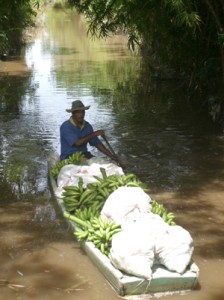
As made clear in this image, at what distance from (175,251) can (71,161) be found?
2.75m

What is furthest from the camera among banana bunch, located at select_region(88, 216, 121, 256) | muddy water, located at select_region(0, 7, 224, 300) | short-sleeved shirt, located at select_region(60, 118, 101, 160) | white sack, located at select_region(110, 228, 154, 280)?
short-sleeved shirt, located at select_region(60, 118, 101, 160)

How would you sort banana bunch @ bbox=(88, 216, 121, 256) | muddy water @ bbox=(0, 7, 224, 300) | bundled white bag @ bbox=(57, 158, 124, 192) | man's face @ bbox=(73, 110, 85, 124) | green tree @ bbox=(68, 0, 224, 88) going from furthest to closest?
green tree @ bbox=(68, 0, 224, 88) → man's face @ bbox=(73, 110, 85, 124) → bundled white bag @ bbox=(57, 158, 124, 192) → muddy water @ bbox=(0, 7, 224, 300) → banana bunch @ bbox=(88, 216, 121, 256)

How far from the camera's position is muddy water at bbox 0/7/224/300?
4859 millimetres

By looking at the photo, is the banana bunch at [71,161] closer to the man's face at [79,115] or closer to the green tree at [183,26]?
the man's face at [79,115]

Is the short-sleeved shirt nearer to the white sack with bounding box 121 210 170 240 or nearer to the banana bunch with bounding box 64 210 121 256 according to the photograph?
the banana bunch with bounding box 64 210 121 256

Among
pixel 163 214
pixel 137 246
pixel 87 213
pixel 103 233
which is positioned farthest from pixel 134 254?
pixel 87 213

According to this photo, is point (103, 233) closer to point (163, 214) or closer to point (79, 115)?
point (163, 214)

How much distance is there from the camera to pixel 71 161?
673cm

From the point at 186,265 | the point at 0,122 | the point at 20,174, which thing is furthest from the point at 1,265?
the point at 0,122

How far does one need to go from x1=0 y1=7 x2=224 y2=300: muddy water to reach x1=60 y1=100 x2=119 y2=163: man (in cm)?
76

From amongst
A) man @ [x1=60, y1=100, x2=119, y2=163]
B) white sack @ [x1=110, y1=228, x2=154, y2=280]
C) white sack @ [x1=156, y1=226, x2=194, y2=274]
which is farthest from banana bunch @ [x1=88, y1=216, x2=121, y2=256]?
man @ [x1=60, y1=100, x2=119, y2=163]

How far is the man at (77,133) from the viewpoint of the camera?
6.74 m

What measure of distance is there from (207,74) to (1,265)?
6.70m

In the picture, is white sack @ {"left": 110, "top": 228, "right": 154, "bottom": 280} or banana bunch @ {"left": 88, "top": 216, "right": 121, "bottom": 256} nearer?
white sack @ {"left": 110, "top": 228, "right": 154, "bottom": 280}
